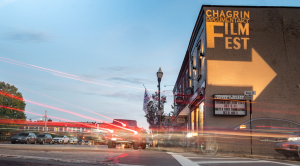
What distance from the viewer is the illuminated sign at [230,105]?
17.5m

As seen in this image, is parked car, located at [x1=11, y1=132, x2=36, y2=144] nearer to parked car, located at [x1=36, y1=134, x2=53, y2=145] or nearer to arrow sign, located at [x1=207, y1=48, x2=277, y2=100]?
parked car, located at [x1=36, y1=134, x2=53, y2=145]

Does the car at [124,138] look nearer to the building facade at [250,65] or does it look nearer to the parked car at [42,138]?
the building facade at [250,65]

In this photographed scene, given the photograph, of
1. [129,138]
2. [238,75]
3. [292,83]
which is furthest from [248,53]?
[129,138]

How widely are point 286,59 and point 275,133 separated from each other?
21.6 ft

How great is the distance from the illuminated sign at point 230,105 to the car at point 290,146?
511 cm

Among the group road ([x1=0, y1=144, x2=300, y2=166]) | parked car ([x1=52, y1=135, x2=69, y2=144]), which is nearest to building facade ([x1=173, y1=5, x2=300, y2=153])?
road ([x1=0, y1=144, x2=300, y2=166])

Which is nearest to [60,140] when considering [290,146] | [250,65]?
[250,65]

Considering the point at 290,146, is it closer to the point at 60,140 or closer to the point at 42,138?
the point at 42,138

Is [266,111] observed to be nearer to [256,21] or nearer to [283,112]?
[283,112]

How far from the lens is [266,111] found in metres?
17.8

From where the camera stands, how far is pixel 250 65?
18.4 m

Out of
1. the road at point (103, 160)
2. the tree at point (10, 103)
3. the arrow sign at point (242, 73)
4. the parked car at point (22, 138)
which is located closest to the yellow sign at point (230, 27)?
the arrow sign at point (242, 73)

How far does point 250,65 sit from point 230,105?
2.80 meters

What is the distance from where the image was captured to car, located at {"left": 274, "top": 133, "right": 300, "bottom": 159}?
11.9m
